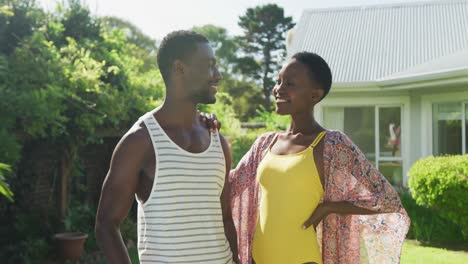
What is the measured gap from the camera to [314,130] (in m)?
2.79

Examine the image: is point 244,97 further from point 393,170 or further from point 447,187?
point 447,187

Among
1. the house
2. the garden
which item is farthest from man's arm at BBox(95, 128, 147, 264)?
the house

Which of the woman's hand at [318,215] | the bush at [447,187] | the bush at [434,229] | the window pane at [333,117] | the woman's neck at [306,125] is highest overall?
the window pane at [333,117]

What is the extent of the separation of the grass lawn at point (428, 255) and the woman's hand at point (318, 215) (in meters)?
5.74

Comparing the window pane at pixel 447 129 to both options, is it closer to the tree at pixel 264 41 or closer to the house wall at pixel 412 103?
the house wall at pixel 412 103

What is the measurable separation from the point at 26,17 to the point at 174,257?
797cm

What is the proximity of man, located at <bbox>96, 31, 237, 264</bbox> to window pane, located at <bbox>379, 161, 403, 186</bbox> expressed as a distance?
32.9 feet

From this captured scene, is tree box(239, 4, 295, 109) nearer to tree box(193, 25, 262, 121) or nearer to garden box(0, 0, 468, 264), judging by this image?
tree box(193, 25, 262, 121)

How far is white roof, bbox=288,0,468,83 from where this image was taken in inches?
493

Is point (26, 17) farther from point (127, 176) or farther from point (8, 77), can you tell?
point (127, 176)

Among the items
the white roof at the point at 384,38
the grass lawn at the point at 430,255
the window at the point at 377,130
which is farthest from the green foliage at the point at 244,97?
the grass lawn at the point at 430,255

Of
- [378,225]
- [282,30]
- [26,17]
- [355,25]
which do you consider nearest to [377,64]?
[355,25]

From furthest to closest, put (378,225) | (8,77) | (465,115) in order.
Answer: (465,115), (8,77), (378,225)

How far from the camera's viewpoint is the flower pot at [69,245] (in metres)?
8.05
